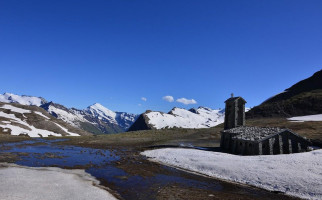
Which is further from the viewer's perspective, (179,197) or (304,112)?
(304,112)

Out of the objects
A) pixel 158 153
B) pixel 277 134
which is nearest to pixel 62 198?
pixel 158 153

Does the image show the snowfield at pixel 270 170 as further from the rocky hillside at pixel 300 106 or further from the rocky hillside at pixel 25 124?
the rocky hillside at pixel 300 106

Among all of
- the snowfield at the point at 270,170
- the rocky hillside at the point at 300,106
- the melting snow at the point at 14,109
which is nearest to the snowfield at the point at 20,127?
the melting snow at the point at 14,109

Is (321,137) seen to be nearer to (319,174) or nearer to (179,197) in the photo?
(319,174)

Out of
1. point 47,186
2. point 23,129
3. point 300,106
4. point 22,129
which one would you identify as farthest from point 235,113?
point 23,129

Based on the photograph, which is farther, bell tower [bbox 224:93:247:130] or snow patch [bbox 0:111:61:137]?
snow patch [bbox 0:111:61:137]

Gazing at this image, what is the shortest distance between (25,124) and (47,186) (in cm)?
10584

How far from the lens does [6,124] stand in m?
101

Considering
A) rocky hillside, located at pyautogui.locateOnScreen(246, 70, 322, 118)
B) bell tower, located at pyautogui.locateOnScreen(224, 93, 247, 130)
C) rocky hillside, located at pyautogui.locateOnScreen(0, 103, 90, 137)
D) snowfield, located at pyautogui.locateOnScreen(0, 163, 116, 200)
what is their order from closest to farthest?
snowfield, located at pyautogui.locateOnScreen(0, 163, 116, 200) → bell tower, located at pyautogui.locateOnScreen(224, 93, 247, 130) → rocky hillside, located at pyautogui.locateOnScreen(0, 103, 90, 137) → rocky hillside, located at pyautogui.locateOnScreen(246, 70, 322, 118)

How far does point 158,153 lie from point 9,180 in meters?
27.8

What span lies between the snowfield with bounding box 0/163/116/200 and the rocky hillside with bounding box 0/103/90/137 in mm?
82469

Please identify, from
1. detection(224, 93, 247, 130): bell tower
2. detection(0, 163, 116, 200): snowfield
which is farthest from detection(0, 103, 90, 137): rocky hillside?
detection(224, 93, 247, 130): bell tower

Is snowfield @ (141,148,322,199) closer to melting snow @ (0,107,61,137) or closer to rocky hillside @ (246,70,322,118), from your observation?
melting snow @ (0,107,61,137)

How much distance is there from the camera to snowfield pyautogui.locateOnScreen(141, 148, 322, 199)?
23.1m
